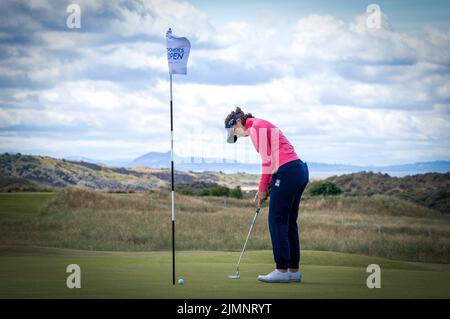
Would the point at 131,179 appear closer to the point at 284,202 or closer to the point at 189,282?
the point at 189,282

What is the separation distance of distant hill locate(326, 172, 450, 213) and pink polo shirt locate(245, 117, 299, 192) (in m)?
37.5

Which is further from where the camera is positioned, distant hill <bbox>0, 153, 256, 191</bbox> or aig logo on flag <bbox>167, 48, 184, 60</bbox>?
distant hill <bbox>0, 153, 256, 191</bbox>

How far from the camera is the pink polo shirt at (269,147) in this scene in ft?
34.0

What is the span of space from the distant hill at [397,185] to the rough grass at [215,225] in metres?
5.44

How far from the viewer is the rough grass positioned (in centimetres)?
2783

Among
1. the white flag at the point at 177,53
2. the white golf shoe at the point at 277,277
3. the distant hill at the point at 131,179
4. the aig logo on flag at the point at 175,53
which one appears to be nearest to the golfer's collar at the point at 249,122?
the white flag at the point at 177,53

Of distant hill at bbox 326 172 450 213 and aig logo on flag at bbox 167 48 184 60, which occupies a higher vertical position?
aig logo on flag at bbox 167 48 184 60

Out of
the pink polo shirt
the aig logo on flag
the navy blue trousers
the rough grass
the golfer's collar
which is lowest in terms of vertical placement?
the rough grass

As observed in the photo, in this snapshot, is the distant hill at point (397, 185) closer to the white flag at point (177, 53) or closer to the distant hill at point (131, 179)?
the distant hill at point (131, 179)

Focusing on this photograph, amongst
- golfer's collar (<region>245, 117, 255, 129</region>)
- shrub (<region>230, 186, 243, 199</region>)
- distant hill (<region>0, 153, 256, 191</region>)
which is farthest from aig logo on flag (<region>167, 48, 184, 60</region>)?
shrub (<region>230, 186, 243, 199</region>)

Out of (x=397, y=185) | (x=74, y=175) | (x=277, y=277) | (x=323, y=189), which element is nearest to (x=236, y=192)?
(x=323, y=189)

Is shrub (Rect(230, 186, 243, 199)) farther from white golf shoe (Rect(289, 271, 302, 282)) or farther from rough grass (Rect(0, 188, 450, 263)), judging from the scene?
white golf shoe (Rect(289, 271, 302, 282))

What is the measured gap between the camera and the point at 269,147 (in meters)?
10.4
